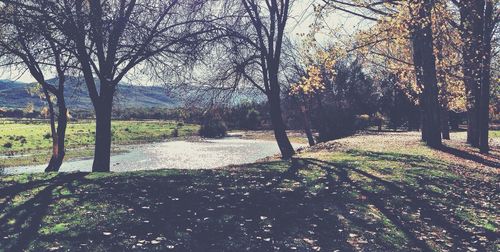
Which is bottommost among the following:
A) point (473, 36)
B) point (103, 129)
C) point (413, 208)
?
point (413, 208)

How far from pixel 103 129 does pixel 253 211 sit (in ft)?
34.1

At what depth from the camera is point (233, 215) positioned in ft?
32.6

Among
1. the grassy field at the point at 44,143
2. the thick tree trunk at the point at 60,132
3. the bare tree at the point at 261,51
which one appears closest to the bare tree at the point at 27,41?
the thick tree trunk at the point at 60,132

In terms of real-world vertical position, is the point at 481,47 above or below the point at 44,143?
above

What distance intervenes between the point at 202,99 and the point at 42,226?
17.0 meters

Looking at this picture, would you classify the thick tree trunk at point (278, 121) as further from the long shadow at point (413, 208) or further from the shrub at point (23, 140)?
the shrub at point (23, 140)

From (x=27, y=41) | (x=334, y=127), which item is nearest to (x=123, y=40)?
(x=27, y=41)

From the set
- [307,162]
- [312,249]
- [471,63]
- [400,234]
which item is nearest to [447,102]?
[471,63]

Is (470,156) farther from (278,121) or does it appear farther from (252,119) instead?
(252,119)

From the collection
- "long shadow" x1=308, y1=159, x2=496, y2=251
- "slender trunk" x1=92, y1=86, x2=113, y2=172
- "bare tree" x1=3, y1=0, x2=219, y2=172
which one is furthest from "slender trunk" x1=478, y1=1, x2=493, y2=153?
"slender trunk" x1=92, y1=86, x2=113, y2=172

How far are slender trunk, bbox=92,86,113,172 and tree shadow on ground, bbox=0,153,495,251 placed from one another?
4450 mm

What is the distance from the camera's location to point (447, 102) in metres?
30.8

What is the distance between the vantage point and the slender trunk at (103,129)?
18141mm

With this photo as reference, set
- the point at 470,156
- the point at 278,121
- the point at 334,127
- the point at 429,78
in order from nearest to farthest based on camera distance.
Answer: the point at 470,156, the point at 429,78, the point at 278,121, the point at 334,127
